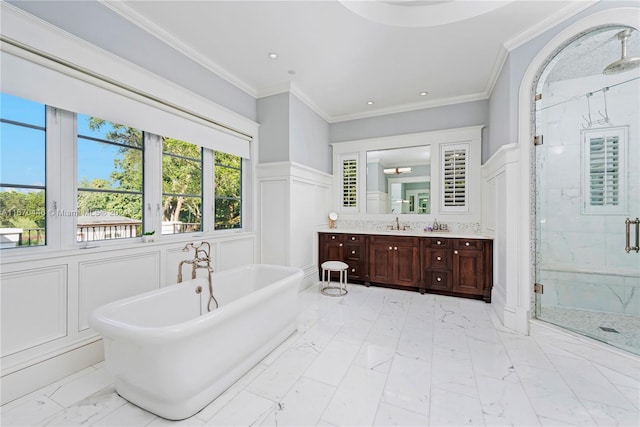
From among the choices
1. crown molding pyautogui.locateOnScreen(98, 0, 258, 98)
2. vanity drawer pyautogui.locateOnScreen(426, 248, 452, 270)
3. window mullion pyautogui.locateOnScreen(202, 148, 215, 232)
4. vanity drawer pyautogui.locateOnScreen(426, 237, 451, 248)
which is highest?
crown molding pyautogui.locateOnScreen(98, 0, 258, 98)

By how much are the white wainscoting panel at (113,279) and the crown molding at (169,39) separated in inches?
81.8

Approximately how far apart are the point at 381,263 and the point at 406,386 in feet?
7.67

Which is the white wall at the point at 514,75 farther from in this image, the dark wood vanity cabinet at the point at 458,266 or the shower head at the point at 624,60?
the dark wood vanity cabinet at the point at 458,266

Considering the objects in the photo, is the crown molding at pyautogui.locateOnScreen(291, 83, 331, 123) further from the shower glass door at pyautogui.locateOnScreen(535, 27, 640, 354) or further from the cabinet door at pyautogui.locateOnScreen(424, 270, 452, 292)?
the cabinet door at pyautogui.locateOnScreen(424, 270, 452, 292)

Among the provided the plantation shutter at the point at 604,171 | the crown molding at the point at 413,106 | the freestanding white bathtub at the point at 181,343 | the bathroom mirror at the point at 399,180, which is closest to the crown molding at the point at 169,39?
the crown molding at the point at 413,106

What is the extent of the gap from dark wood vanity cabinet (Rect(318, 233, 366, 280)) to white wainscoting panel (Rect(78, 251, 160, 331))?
8.24 feet

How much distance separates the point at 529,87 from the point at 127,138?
3936 millimetres

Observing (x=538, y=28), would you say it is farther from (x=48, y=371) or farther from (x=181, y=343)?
(x=48, y=371)

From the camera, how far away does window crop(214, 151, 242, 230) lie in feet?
11.4

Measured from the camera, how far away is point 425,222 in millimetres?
4371

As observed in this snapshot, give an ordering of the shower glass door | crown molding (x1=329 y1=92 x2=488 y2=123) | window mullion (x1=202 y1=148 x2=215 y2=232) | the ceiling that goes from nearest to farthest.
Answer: the ceiling → the shower glass door → window mullion (x1=202 y1=148 x2=215 y2=232) → crown molding (x1=329 y1=92 x2=488 y2=123)

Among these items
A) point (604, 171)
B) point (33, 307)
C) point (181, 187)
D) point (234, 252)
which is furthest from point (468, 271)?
point (33, 307)

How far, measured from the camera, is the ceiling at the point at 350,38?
7.59ft

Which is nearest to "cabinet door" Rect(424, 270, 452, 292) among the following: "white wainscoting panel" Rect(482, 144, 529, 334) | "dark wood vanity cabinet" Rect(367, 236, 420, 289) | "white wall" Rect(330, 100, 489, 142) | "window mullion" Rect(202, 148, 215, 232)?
"dark wood vanity cabinet" Rect(367, 236, 420, 289)
